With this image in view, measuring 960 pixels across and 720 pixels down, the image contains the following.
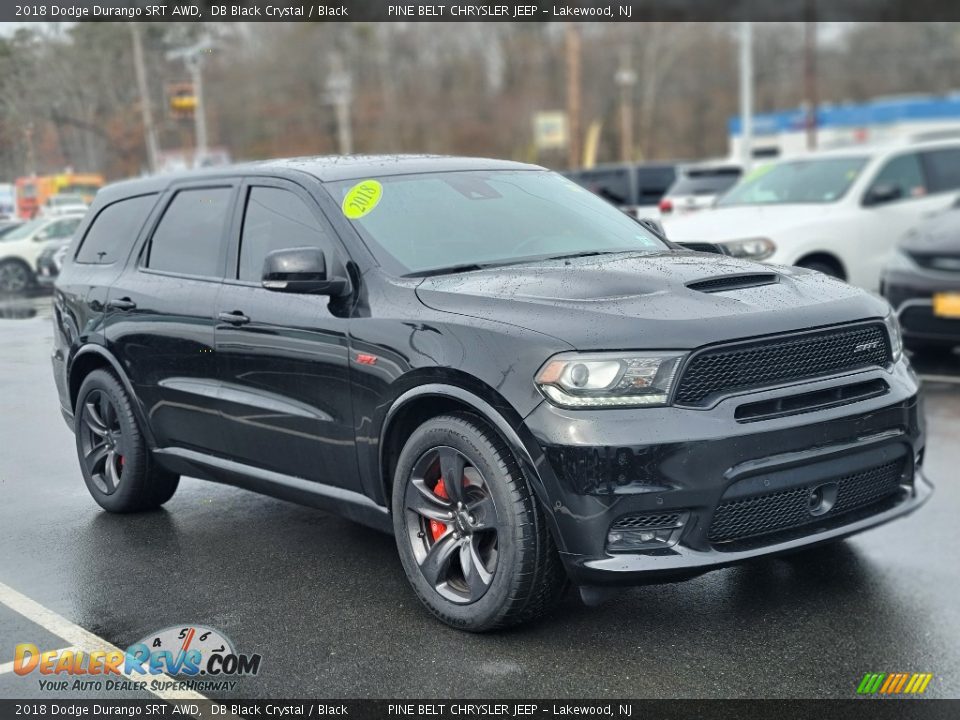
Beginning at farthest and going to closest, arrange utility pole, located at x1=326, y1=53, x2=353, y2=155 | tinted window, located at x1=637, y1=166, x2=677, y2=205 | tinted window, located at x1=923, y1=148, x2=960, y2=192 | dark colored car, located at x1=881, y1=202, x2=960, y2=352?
utility pole, located at x1=326, y1=53, x2=353, y2=155 → tinted window, located at x1=637, y1=166, x2=677, y2=205 → tinted window, located at x1=923, y1=148, x2=960, y2=192 → dark colored car, located at x1=881, y1=202, x2=960, y2=352

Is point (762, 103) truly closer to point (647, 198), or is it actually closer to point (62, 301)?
point (647, 198)

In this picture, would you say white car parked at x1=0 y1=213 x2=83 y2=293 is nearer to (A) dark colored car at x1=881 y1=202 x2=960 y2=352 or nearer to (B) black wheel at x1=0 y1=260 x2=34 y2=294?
(B) black wheel at x1=0 y1=260 x2=34 y2=294

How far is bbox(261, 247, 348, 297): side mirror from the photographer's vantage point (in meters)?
4.77

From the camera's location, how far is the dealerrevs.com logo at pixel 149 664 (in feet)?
13.2

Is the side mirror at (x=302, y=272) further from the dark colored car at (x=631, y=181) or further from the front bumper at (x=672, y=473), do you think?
the dark colored car at (x=631, y=181)

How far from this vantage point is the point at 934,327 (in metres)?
9.41

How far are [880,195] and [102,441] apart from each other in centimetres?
832

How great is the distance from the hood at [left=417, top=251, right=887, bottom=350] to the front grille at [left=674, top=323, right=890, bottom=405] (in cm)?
5

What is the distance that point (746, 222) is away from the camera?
11734 millimetres

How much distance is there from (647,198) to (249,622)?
2059 cm

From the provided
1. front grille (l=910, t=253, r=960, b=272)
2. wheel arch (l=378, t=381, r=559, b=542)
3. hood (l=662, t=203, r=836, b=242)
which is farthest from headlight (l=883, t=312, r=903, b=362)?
hood (l=662, t=203, r=836, b=242)

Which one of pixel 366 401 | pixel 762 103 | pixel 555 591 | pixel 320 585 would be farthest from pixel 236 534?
pixel 762 103

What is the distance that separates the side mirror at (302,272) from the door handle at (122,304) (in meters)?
1.41

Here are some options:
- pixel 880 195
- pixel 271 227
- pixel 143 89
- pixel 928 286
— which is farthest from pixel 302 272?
pixel 143 89
